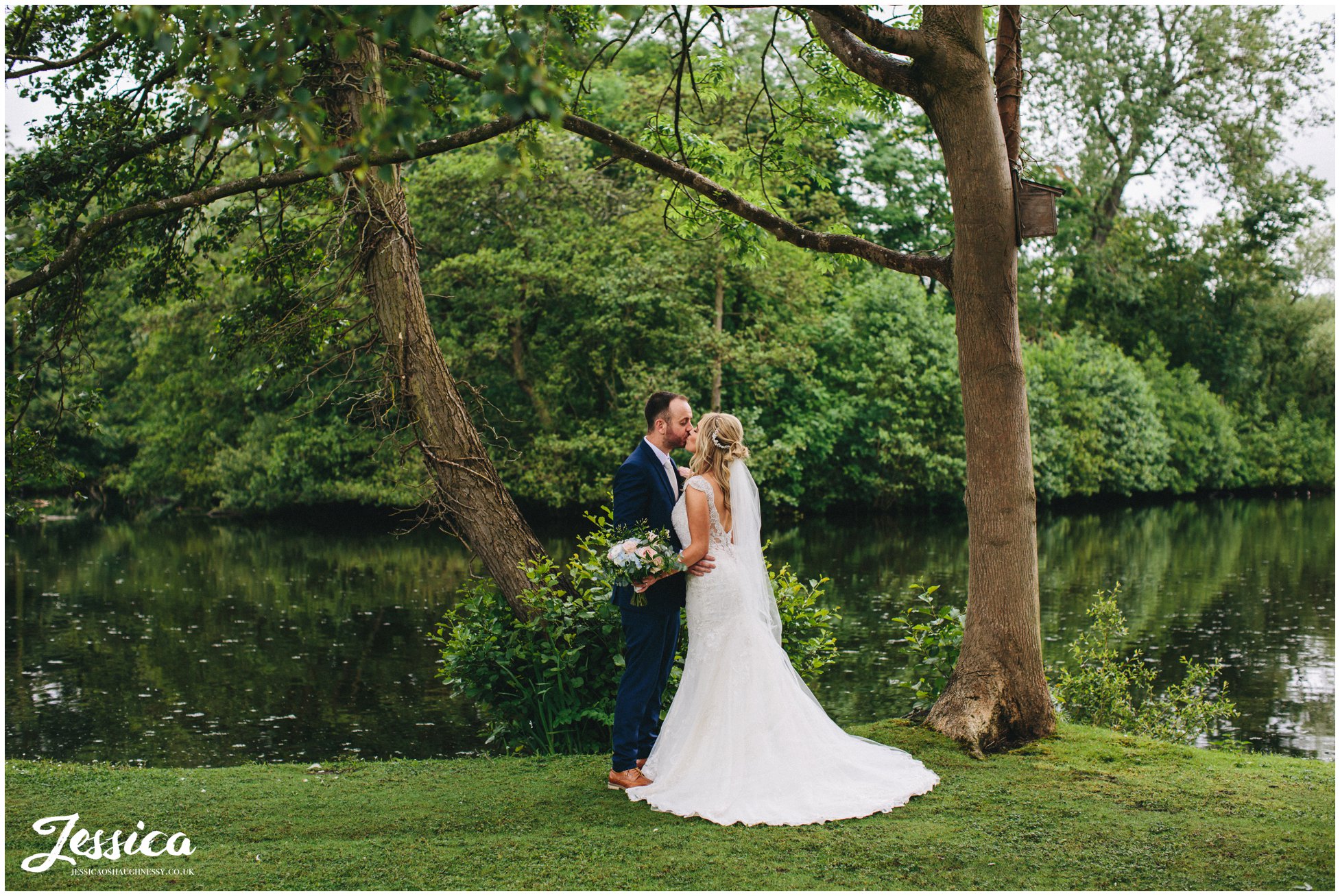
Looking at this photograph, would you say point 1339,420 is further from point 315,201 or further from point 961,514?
point 961,514

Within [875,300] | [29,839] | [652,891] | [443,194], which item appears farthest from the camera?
[875,300]

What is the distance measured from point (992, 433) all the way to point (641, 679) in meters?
2.48

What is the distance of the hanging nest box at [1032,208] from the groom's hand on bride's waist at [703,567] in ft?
8.57

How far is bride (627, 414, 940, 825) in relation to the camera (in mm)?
5121

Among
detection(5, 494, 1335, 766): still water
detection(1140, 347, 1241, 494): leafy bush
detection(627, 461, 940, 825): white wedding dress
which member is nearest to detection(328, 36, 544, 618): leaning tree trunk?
detection(627, 461, 940, 825): white wedding dress

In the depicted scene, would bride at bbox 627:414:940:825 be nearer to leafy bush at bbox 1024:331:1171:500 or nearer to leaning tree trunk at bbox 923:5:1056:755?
leaning tree trunk at bbox 923:5:1056:755

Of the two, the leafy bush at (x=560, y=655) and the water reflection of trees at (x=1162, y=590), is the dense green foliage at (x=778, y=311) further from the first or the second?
the water reflection of trees at (x=1162, y=590)

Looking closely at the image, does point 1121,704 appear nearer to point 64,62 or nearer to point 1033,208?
point 1033,208

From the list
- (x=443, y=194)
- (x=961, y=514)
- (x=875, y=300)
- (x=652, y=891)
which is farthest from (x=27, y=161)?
(x=961, y=514)

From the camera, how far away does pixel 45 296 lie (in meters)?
7.90

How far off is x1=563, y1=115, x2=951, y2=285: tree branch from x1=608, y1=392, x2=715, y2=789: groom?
1565 mm

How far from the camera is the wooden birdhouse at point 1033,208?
20.4ft

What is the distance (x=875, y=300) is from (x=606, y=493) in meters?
9.92

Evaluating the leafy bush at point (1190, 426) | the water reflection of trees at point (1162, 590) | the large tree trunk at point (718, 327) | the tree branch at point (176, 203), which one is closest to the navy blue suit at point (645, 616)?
the tree branch at point (176, 203)
